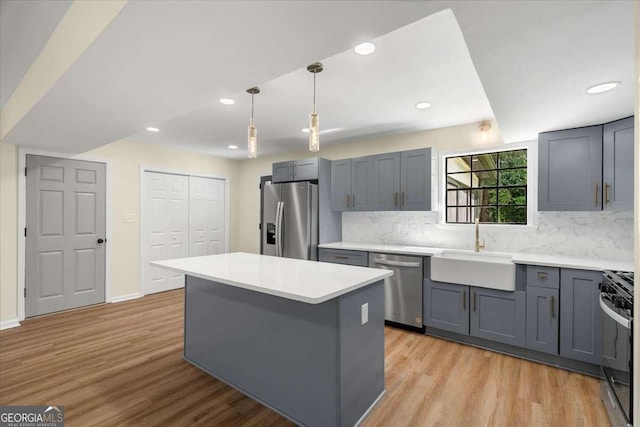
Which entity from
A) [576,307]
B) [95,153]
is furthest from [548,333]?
[95,153]

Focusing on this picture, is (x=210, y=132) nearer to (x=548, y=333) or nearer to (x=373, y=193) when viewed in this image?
(x=373, y=193)

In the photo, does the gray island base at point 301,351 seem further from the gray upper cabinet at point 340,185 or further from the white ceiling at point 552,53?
the gray upper cabinet at point 340,185

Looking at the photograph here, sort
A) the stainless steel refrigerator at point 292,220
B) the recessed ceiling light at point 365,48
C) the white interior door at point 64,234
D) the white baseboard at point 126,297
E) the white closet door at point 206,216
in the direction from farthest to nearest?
the white closet door at point 206,216 → the white baseboard at point 126,297 → the stainless steel refrigerator at point 292,220 → the white interior door at point 64,234 → the recessed ceiling light at point 365,48

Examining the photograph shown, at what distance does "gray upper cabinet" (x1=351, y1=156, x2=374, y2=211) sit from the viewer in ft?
13.4

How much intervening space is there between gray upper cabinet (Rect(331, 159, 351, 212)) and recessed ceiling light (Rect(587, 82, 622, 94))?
105 inches

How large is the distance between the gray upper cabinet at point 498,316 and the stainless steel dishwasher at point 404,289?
1.80 feet

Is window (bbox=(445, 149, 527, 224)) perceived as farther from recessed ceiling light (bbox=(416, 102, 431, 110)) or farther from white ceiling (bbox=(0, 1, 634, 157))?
recessed ceiling light (bbox=(416, 102, 431, 110))

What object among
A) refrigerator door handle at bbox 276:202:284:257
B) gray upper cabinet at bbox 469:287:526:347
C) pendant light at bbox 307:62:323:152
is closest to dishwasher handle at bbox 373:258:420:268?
gray upper cabinet at bbox 469:287:526:347

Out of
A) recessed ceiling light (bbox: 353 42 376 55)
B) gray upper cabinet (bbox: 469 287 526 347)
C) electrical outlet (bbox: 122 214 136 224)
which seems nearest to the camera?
recessed ceiling light (bbox: 353 42 376 55)

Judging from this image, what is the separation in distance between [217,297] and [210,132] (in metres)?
2.58

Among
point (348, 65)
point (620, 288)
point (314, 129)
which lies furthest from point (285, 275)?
point (620, 288)

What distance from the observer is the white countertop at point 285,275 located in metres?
1.66

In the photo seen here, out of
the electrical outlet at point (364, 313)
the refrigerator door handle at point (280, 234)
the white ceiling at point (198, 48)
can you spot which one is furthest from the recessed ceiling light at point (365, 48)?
the refrigerator door handle at point (280, 234)

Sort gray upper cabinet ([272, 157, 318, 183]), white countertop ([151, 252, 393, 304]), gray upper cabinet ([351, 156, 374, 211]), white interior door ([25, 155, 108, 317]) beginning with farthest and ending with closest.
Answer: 1. gray upper cabinet ([272, 157, 318, 183])
2. gray upper cabinet ([351, 156, 374, 211])
3. white interior door ([25, 155, 108, 317])
4. white countertop ([151, 252, 393, 304])
